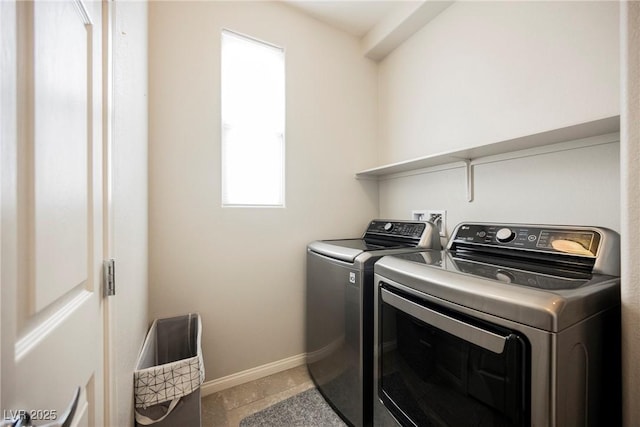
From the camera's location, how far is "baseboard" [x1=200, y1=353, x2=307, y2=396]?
5.31 feet

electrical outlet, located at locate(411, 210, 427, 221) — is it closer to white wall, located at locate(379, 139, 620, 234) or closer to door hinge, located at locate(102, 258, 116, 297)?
white wall, located at locate(379, 139, 620, 234)

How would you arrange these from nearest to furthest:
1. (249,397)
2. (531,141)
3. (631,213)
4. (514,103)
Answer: (631,213) < (531,141) < (514,103) < (249,397)

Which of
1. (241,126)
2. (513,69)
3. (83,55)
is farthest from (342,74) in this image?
(83,55)

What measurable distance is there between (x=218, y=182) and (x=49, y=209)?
1273 mm

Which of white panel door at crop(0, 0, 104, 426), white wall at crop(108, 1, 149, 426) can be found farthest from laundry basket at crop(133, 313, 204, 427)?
white panel door at crop(0, 0, 104, 426)

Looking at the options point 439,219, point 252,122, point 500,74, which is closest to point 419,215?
point 439,219

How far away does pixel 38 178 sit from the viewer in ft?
1.27

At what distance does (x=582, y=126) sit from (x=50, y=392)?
5.71 feet

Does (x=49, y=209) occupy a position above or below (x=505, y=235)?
above

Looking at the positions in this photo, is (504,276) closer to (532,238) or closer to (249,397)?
(532,238)

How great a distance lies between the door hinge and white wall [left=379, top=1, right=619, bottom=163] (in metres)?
1.70

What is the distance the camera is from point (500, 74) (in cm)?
143

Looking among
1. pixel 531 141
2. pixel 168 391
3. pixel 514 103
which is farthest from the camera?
pixel 514 103

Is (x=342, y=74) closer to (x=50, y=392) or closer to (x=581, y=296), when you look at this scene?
(x=581, y=296)
